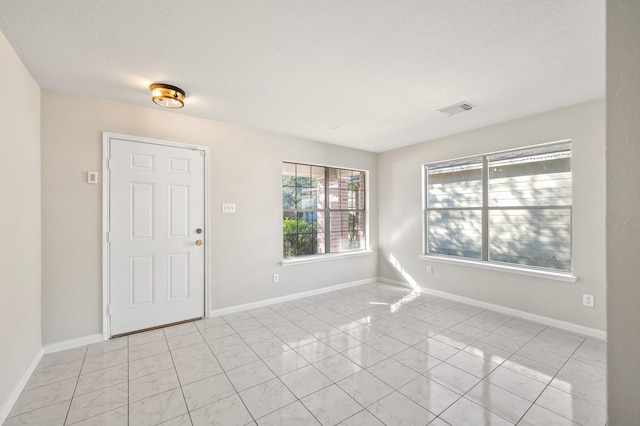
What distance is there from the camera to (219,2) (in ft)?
5.05

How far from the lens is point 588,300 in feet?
9.54

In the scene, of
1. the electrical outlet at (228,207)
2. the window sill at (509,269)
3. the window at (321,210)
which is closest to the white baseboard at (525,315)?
the window sill at (509,269)

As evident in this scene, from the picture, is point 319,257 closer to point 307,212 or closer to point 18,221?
Answer: point 307,212

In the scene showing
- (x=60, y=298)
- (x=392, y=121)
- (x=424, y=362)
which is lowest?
(x=424, y=362)

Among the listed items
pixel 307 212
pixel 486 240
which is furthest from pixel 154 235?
pixel 486 240

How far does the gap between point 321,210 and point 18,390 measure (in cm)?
369

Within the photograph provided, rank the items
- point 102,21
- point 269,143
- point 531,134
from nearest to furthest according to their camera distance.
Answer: point 102,21
point 531,134
point 269,143

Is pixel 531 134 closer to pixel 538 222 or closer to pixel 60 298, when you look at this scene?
pixel 538 222

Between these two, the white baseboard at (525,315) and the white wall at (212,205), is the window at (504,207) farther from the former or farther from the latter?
the white wall at (212,205)

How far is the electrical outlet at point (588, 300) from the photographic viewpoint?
114 inches

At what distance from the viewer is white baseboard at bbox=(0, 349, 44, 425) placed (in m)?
1.75

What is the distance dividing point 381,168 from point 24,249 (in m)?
4.78
